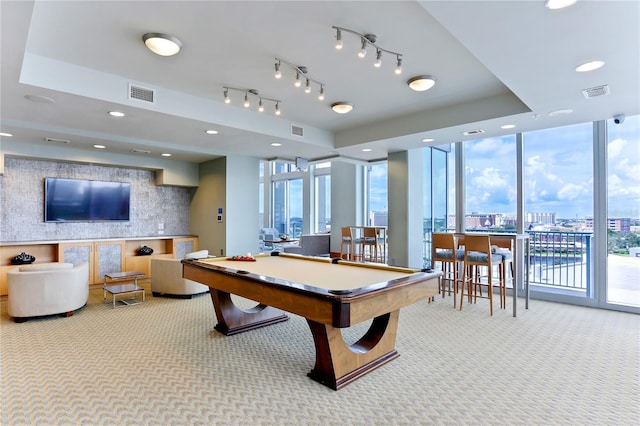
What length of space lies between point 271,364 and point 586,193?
199 inches

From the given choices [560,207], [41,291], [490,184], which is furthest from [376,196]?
[41,291]

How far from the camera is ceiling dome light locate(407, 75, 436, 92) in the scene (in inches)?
141

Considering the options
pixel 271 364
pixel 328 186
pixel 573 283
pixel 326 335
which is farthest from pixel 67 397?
pixel 328 186

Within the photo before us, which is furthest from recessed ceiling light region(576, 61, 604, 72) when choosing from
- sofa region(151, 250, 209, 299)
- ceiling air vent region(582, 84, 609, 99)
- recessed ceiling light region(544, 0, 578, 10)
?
sofa region(151, 250, 209, 299)

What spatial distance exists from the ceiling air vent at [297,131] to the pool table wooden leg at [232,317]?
2.85m

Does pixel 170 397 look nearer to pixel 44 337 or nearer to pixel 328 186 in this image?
pixel 44 337

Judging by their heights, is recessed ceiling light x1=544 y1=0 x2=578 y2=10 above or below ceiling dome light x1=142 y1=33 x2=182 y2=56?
below

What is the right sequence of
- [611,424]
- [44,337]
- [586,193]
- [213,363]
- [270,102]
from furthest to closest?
[586,193], [270,102], [44,337], [213,363], [611,424]

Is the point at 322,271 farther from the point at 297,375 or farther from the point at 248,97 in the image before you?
the point at 248,97

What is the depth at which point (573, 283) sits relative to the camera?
5.27 m

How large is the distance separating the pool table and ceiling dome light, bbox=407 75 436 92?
204 centimetres

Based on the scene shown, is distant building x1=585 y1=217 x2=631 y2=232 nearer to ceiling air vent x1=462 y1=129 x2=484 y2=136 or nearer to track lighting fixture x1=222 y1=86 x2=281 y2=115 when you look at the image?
ceiling air vent x1=462 y1=129 x2=484 y2=136

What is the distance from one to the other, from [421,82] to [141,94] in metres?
3.10

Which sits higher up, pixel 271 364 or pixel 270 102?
pixel 270 102
